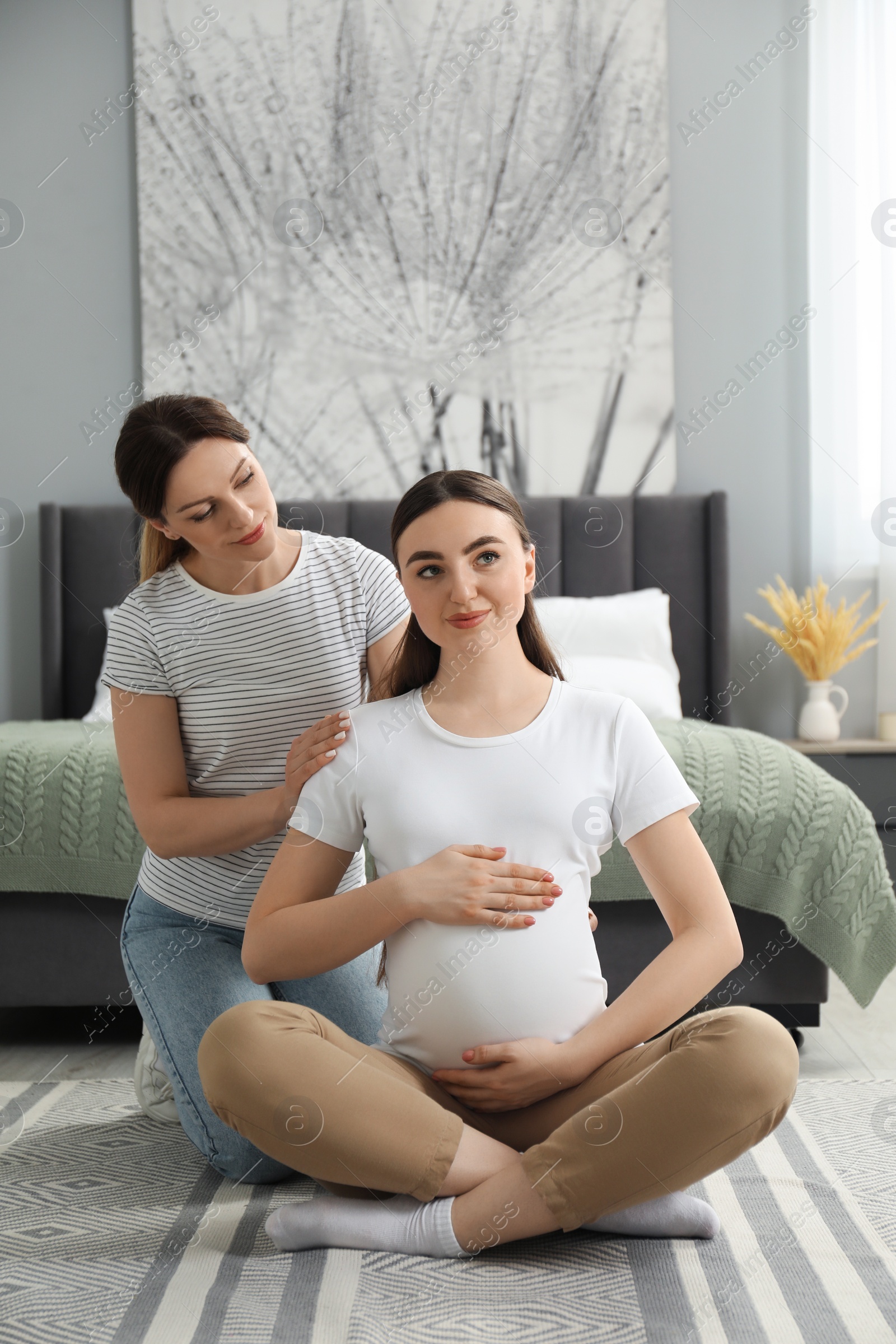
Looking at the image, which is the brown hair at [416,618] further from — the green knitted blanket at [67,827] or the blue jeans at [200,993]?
the green knitted blanket at [67,827]

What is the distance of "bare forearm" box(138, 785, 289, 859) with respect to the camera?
4.61ft

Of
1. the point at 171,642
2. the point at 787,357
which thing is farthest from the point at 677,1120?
the point at 787,357

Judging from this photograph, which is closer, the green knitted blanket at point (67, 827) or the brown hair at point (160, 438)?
the brown hair at point (160, 438)

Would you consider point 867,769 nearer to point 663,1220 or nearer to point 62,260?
point 663,1220

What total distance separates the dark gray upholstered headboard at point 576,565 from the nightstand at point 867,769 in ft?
1.39

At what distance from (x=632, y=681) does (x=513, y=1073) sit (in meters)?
1.71

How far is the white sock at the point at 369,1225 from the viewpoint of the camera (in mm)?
1139

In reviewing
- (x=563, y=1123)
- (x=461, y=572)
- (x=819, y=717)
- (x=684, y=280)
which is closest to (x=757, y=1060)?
(x=563, y=1123)

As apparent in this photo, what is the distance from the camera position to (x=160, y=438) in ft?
4.68

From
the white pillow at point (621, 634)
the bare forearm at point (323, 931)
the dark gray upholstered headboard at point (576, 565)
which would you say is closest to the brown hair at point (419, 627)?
the bare forearm at point (323, 931)

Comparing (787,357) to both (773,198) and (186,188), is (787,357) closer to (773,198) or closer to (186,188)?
(773,198)

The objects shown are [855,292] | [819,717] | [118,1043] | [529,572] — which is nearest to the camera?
[529,572]

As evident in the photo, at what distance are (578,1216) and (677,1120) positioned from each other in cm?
15

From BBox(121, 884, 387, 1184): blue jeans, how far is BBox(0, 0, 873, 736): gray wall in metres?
2.15
